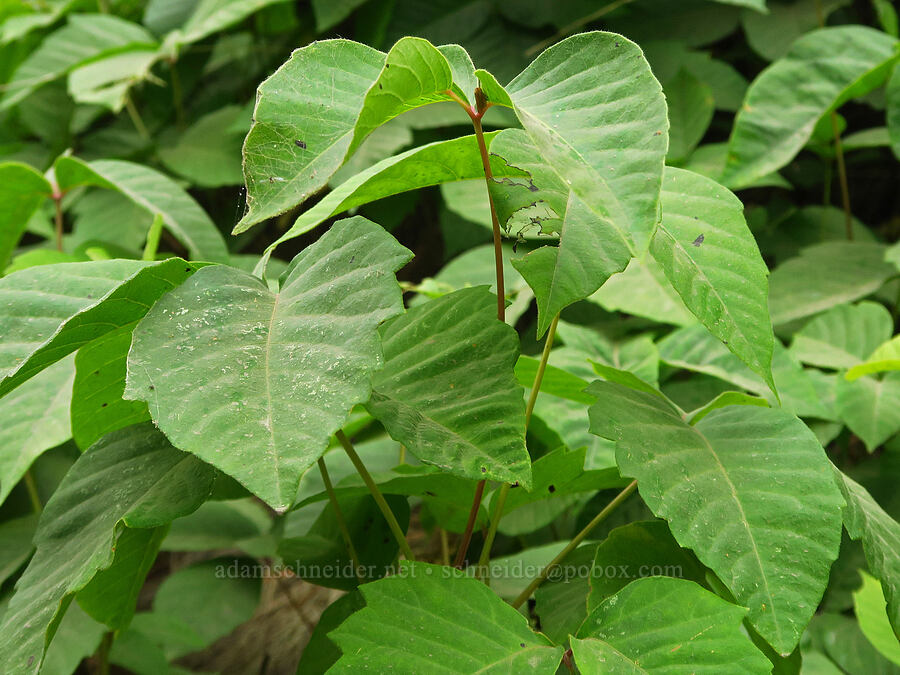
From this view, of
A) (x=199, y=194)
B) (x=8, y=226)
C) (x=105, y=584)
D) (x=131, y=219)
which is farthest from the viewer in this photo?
(x=199, y=194)

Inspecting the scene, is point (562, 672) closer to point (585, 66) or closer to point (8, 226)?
point (585, 66)

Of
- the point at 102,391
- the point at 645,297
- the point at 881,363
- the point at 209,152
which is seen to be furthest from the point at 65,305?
the point at 209,152

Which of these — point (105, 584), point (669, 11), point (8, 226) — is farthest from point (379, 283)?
point (669, 11)

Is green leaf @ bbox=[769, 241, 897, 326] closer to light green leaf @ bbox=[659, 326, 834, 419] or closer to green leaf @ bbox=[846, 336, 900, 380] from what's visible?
light green leaf @ bbox=[659, 326, 834, 419]

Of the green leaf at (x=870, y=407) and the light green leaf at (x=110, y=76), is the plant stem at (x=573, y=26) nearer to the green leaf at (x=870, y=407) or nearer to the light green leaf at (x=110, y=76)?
the light green leaf at (x=110, y=76)

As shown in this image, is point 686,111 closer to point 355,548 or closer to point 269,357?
point 355,548

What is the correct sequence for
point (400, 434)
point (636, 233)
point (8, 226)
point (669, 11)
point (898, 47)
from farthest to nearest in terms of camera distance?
point (669, 11) → point (898, 47) → point (8, 226) → point (400, 434) → point (636, 233)
